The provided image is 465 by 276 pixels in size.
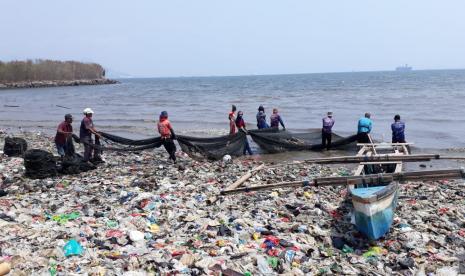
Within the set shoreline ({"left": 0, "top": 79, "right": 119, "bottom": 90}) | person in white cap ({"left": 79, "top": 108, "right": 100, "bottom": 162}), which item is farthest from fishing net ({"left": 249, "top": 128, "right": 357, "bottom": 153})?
shoreline ({"left": 0, "top": 79, "right": 119, "bottom": 90})

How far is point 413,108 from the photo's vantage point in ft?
122

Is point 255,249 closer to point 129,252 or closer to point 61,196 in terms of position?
point 129,252

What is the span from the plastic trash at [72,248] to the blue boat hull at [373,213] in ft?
14.3

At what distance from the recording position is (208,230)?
7824 millimetres

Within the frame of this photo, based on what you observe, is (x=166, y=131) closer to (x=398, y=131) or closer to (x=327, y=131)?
(x=327, y=131)

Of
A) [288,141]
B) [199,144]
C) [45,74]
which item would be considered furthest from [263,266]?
[45,74]

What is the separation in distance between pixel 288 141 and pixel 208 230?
10270 mm

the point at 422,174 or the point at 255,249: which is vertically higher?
the point at 422,174

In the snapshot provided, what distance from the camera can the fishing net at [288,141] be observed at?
17188 millimetres

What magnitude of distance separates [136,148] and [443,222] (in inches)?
353

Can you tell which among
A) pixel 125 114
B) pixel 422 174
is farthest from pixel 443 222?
pixel 125 114

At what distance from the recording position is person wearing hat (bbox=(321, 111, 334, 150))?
57.2ft

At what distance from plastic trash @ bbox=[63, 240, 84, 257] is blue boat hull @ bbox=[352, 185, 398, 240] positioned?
4.35 m

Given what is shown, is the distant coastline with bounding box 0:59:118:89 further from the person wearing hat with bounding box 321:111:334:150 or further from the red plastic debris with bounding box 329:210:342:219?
the red plastic debris with bounding box 329:210:342:219
